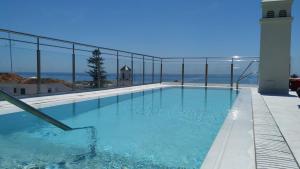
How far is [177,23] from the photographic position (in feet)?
68.7

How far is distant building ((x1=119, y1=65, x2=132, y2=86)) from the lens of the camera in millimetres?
11453

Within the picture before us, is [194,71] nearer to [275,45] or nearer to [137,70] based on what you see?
[137,70]

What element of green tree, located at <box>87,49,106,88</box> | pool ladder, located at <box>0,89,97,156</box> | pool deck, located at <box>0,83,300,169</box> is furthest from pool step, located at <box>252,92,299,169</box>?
green tree, located at <box>87,49,106,88</box>

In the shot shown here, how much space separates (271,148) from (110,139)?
201cm

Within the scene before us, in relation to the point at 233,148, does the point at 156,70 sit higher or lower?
higher

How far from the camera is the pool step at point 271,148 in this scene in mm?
2279

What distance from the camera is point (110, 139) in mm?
3684

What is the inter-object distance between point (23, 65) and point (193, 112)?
423 centimetres

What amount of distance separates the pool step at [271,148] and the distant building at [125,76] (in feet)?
26.0

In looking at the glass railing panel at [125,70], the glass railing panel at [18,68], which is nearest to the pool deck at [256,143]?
the glass railing panel at [18,68]

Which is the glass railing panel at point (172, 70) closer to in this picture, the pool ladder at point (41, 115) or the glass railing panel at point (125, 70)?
the glass railing panel at point (125, 70)

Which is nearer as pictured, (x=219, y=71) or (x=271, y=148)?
(x=271, y=148)

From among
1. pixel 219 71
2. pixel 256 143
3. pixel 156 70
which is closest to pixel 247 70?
pixel 219 71

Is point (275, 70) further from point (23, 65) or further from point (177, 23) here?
point (177, 23)
